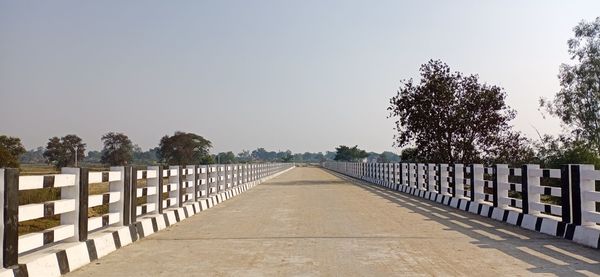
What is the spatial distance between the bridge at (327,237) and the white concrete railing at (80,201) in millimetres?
31

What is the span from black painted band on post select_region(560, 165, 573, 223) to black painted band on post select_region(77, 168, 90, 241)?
26.3 feet

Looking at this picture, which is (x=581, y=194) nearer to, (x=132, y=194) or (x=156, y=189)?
(x=132, y=194)

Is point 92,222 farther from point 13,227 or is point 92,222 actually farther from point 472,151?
point 472,151

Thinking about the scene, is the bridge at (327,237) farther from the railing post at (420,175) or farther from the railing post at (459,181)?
the railing post at (420,175)

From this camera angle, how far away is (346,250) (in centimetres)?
841

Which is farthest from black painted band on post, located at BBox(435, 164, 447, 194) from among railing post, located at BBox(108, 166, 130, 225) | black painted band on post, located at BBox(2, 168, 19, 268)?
black painted band on post, located at BBox(2, 168, 19, 268)

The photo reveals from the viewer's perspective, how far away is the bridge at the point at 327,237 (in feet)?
22.7

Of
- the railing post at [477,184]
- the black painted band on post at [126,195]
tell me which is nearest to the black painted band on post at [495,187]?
the railing post at [477,184]

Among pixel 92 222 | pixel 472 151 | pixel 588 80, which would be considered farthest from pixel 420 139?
pixel 92 222

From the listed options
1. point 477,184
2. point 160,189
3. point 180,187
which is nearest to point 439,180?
point 477,184

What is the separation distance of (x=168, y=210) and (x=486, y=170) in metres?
8.35

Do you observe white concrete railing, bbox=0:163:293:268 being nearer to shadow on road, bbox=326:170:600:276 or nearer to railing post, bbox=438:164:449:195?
shadow on road, bbox=326:170:600:276

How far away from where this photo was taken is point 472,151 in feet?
124

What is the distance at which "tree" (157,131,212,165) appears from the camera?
92.3 metres
